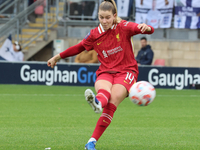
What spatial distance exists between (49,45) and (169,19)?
20.9ft

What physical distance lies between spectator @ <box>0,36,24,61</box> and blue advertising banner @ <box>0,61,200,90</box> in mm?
1607

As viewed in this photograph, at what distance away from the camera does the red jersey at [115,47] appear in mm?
5281

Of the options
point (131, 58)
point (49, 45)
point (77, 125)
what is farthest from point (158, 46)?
point (131, 58)

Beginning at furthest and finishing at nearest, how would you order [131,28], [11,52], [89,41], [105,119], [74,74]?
[11,52] < [74,74] < [89,41] < [131,28] < [105,119]

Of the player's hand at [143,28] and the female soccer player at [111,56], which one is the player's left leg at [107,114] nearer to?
the female soccer player at [111,56]

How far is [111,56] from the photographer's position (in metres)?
5.34

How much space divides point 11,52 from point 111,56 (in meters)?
12.6

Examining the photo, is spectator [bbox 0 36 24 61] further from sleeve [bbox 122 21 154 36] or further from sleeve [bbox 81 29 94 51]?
sleeve [bbox 122 21 154 36]

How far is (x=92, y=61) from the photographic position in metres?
15.9

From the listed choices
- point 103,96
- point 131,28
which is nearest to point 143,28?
point 131,28

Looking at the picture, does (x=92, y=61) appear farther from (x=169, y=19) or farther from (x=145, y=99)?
(x=145, y=99)

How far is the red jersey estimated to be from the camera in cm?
528

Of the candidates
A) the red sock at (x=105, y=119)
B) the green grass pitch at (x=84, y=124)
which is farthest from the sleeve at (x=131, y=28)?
the green grass pitch at (x=84, y=124)

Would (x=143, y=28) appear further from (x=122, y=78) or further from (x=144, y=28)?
(x=122, y=78)
